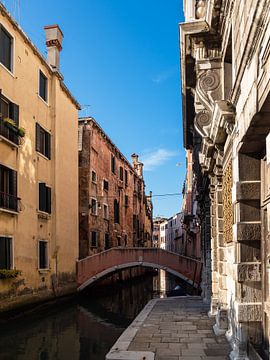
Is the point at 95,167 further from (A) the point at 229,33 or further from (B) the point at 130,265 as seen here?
(A) the point at 229,33

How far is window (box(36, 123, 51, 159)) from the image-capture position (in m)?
18.3

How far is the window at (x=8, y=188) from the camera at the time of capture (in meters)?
15.1

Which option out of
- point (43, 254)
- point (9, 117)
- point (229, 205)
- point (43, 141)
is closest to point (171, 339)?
point (229, 205)

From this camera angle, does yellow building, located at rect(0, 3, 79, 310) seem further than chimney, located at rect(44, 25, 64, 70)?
No

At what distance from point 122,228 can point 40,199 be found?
16560mm

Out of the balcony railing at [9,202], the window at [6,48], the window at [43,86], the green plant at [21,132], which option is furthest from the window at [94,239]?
the window at [6,48]

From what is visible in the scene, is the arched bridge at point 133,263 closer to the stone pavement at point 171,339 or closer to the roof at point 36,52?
the roof at point 36,52

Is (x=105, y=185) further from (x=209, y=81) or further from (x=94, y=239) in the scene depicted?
(x=209, y=81)

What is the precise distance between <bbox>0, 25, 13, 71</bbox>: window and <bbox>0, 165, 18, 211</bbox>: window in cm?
373

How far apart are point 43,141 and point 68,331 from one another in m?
8.63

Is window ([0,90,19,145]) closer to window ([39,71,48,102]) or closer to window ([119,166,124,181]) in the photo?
window ([39,71,48,102])

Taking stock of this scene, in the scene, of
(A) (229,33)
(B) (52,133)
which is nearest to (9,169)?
(B) (52,133)

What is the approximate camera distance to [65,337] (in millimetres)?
12656

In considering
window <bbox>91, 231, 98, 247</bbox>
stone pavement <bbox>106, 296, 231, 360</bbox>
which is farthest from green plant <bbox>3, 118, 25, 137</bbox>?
window <bbox>91, 231, 98, 247</bbox>
